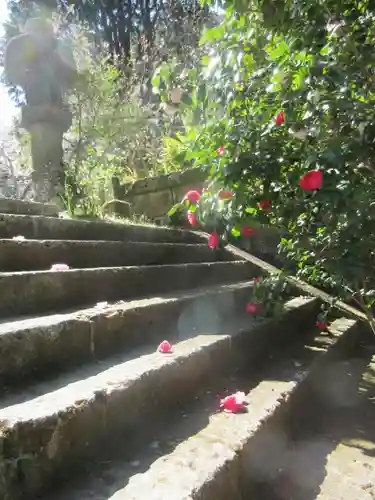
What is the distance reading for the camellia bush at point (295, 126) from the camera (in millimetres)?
1728

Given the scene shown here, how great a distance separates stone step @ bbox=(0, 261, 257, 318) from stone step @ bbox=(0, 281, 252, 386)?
18 centimetres

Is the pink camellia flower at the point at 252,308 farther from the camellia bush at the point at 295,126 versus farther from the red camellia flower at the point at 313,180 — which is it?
the red camellia flower at the point at 313,180

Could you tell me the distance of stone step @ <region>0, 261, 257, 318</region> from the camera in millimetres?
2111

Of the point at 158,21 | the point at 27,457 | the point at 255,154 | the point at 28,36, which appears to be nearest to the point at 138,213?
the point at 28,36

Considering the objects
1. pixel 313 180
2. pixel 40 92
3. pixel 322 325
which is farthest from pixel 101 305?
pixel 40 92

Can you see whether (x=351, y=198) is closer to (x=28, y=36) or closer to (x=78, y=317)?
(x=78, y=317)

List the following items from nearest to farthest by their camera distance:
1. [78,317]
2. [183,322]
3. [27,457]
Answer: [27,457], [78,317], [183,322]

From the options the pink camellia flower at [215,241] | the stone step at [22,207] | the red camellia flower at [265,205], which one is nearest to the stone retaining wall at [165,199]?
the stone step at [22,207]

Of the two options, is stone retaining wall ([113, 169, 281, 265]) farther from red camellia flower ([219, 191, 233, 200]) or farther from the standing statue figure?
red camellia flower ([219, 191, 233, 200])

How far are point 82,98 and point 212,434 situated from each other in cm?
794

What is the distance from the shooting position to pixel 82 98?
860 centimetres

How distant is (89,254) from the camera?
118 inches

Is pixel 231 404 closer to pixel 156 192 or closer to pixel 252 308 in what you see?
pixel 252 308

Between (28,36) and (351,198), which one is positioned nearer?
(351,198)
